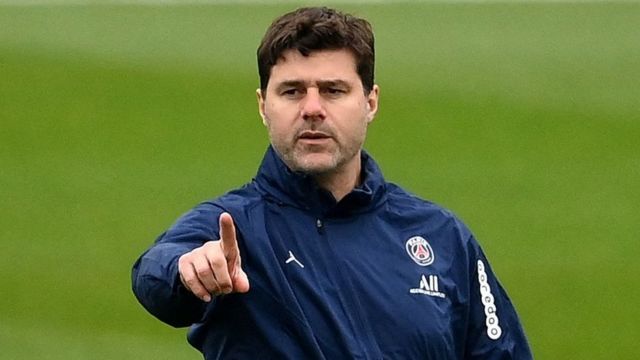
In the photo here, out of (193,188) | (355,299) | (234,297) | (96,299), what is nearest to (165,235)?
(234,297)

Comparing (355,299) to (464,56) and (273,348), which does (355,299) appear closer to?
(273,348)

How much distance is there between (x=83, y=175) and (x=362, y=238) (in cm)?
575

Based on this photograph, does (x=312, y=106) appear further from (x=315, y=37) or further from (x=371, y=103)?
(x=371, y=103)

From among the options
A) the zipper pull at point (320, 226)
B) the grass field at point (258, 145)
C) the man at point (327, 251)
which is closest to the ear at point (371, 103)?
the man at point (327, 251)

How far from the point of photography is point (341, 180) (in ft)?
13.3

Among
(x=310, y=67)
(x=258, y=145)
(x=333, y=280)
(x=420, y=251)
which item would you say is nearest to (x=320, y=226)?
(x=333, y=280)

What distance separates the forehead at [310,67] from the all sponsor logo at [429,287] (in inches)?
20.3

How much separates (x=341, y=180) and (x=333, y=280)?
288 millimetres

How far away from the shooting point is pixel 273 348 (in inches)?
149

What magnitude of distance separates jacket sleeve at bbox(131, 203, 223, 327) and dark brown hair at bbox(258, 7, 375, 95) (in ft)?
1.39

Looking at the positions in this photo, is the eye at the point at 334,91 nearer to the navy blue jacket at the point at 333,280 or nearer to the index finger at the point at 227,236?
the navy blue jacket at the point at 333,280

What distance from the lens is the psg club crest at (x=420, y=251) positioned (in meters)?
4.01

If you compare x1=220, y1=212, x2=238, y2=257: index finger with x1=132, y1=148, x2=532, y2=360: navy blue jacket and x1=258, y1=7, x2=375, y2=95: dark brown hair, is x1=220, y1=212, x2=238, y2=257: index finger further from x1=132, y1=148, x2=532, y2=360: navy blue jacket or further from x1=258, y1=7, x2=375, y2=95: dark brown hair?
x1=258, y1=7, x2=375, y2=95: dark brown hair

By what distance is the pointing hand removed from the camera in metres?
3.41
